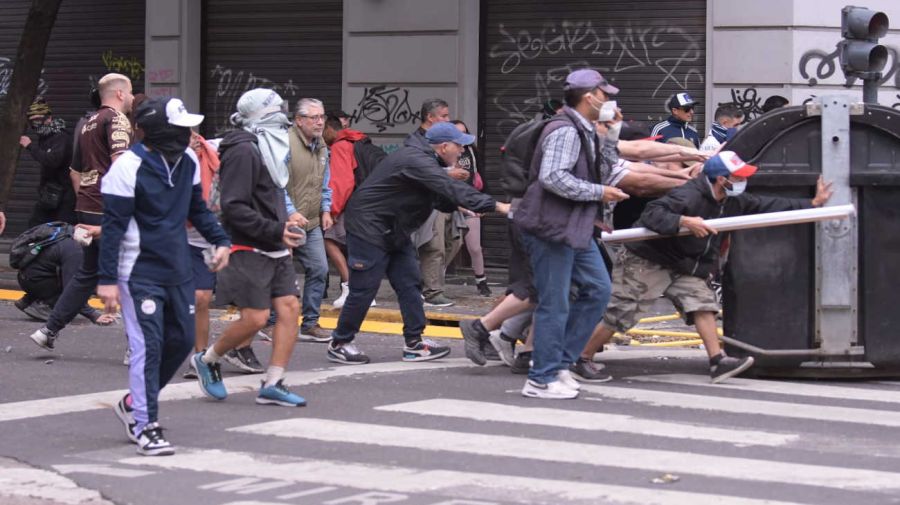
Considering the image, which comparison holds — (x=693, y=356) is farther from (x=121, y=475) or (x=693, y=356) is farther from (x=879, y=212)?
(x=121, y=475)

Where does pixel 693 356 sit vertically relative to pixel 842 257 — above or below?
below

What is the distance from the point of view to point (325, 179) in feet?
38.1

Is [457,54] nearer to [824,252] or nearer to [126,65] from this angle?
[126,65]

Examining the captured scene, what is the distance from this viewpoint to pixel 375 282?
404 inches

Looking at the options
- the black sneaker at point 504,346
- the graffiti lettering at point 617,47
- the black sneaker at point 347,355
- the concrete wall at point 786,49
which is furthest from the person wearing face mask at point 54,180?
the concrete wall at point 786,49

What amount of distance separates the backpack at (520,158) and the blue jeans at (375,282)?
3.57 feet

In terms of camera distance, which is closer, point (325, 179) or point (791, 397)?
point (791, 397)

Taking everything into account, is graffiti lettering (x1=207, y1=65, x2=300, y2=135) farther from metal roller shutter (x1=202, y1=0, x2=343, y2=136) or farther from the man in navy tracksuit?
the man in navy tracksuit

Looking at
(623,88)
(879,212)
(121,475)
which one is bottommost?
(121,475)

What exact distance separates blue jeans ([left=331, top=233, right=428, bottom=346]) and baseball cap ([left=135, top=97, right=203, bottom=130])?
2895mm

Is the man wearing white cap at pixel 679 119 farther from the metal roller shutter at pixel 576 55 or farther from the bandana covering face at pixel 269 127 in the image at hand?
the bandana covering face at pixel 269 127

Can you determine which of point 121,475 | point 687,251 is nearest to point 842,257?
point 687,251

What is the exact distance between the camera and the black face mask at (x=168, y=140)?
24.3ft

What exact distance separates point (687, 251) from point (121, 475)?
12.8 feet
